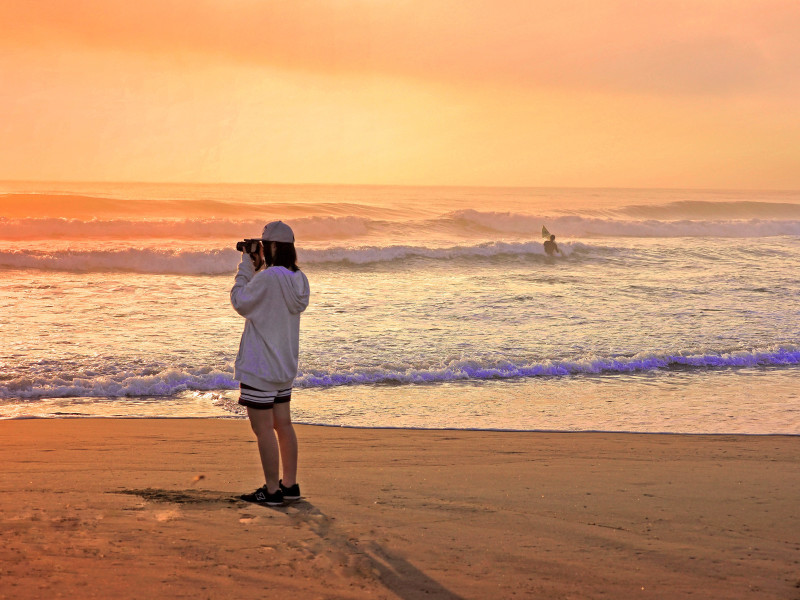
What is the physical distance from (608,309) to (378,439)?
9.43 metres

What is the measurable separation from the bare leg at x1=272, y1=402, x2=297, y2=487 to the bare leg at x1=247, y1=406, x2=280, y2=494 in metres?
0.04

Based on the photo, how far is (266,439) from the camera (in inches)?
193

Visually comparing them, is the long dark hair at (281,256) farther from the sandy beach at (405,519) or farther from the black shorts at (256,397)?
the sandy beach at (405,519)

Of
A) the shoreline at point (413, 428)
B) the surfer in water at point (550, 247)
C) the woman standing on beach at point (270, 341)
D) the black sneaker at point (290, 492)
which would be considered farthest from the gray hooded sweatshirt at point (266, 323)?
the surfer in water at point (550, 247)

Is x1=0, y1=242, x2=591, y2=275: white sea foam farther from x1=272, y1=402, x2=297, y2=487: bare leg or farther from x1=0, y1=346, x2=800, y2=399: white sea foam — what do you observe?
x1=272, y1=402, x2=297, y2=487: bare leg

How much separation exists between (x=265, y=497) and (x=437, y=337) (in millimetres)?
7228

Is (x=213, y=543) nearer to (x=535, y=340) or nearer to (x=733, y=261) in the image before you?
(x=535, y=340)

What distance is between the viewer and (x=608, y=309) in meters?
15.1

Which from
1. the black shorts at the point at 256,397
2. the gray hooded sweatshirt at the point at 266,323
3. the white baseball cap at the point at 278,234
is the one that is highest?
the white baseball cap at the point at 278,234

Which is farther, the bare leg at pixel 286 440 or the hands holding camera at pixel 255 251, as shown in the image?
the bare leg at pixel 286 440

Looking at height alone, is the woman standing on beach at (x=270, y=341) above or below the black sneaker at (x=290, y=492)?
above

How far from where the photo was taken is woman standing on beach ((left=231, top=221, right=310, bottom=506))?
4.77 metres

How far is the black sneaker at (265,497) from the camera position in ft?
15.7

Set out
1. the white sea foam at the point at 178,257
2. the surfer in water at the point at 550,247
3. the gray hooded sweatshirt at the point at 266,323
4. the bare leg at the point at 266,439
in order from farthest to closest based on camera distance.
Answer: the surfer in water at the point at 550,247, the white sea foam at the point at 178,257, the bare leg at the point at 266,439, the gray hooded sweatshirt at the point at 266,323
